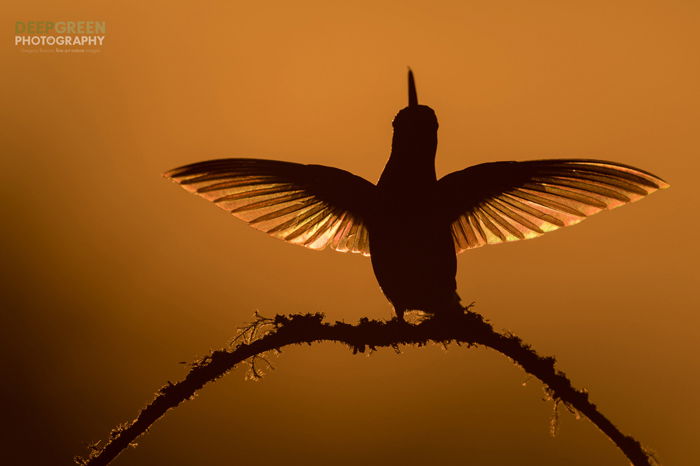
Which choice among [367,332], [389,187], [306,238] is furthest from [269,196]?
[367,332]

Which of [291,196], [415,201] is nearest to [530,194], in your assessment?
[415,201]

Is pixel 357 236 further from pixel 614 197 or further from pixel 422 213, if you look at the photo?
pixel 614 197

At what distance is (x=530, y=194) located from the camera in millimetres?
3693

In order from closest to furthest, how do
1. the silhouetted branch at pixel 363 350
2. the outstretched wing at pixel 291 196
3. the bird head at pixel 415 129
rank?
1. the silhouetted branch at pixel 363 350
2. the bird head at pixel 415 129
3. the outstretched wing at pixel 291 196

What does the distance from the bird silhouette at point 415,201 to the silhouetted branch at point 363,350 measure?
38 centimetres

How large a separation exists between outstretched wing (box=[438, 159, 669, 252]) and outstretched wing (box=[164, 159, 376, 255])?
18.2 inches

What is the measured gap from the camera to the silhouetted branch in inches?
86.0

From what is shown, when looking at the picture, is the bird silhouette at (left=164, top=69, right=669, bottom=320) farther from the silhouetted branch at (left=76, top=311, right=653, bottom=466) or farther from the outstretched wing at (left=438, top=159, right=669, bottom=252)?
the silhouetted branch at (left=76, top=311, right=653, bottom=466)

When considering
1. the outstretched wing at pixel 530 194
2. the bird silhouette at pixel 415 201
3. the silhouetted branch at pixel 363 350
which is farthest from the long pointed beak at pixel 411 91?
the silhouetted branch at pixel 363 350

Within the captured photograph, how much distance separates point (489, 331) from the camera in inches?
106

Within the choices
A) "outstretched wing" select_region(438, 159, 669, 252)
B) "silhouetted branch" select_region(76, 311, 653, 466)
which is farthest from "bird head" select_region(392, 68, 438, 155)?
"silhouetted branch" select_region(76, 311, 653, 466)

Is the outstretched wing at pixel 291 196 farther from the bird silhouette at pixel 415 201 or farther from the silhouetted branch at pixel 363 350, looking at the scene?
the silhouetted branch at pixel 363 350

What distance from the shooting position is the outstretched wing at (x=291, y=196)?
335 centimetres

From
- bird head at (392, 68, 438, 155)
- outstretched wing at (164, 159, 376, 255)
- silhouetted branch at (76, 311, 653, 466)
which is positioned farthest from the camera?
outstretched wing at (164, 159, 376, 255)
